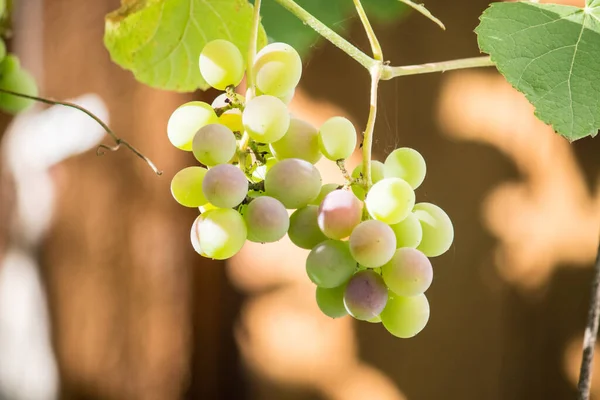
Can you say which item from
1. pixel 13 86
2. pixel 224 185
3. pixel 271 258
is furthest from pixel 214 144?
pixel 271 258

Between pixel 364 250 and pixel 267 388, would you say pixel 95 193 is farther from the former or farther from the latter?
pixel 364 250

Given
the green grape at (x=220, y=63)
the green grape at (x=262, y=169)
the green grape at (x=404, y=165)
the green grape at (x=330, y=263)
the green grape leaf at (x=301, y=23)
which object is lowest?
the green grape at (x=330, y=263)

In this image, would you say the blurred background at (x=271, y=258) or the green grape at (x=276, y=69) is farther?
the blurred background at (x=271, y=258)

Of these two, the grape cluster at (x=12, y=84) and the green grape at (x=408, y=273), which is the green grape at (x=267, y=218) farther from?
the grape cluster at (x=12, y=84)

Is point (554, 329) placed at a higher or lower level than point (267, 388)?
higher

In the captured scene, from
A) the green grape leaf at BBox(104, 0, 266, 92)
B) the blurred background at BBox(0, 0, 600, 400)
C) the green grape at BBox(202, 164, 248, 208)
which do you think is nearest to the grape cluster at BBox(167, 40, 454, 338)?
the green grape at BBox(202, 164, 248, 208)

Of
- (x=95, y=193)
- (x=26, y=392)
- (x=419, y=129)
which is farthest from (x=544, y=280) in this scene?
(x=26, y=392)

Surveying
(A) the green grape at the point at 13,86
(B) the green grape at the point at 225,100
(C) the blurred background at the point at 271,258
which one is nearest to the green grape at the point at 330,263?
(B) the green grape at the point at 225,100

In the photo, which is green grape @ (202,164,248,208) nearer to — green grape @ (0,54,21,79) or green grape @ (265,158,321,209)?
green grape @ (265,158,321,209)
